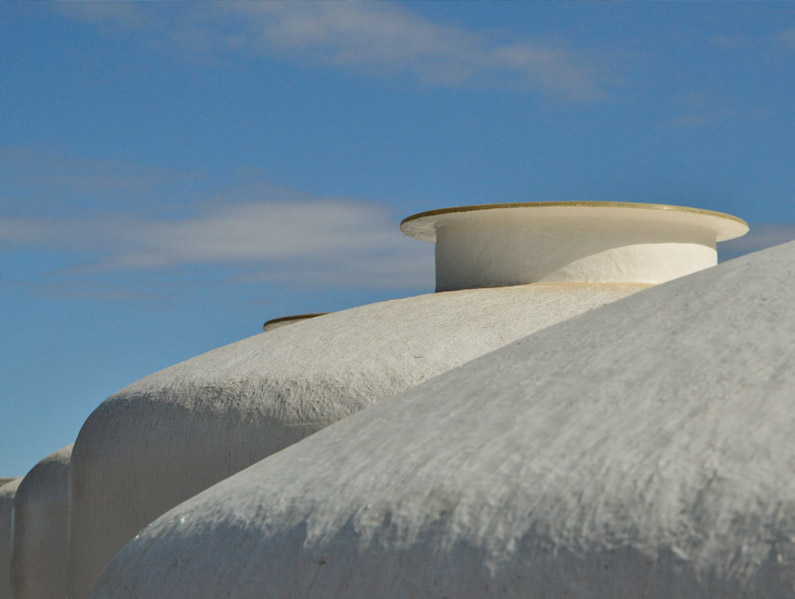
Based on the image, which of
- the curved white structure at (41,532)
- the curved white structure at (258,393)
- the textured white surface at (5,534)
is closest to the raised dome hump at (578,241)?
the curved white structure at (258,393)

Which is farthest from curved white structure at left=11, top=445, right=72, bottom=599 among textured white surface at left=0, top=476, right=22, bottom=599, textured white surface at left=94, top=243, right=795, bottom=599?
textured white surface at left=94, top=243, right=795, bottom=599

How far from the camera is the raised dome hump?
36.1 feet

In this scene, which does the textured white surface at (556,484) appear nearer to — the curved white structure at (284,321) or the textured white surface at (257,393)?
the textured white surface at (257,393)

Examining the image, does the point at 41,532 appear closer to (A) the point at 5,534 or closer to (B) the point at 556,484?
(A) the point at 5,534

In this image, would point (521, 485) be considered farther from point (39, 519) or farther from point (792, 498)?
point (39, 519)

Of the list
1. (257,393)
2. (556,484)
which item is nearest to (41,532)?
(257,393)

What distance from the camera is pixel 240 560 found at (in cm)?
330

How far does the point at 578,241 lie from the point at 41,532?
859 cm

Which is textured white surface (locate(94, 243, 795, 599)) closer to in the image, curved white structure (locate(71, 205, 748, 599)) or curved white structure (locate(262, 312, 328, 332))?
curved white structure (locate(71, 205, 748, 599))

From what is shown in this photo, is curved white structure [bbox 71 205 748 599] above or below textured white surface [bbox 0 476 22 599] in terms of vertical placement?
above

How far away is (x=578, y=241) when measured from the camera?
11039 millimetres

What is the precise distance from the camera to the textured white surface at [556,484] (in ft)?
8.45

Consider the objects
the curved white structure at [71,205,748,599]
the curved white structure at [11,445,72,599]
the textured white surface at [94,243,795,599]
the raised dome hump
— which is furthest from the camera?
the curved white structure at [11,445,72,599]

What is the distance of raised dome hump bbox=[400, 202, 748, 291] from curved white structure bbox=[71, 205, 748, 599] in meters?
0.81
